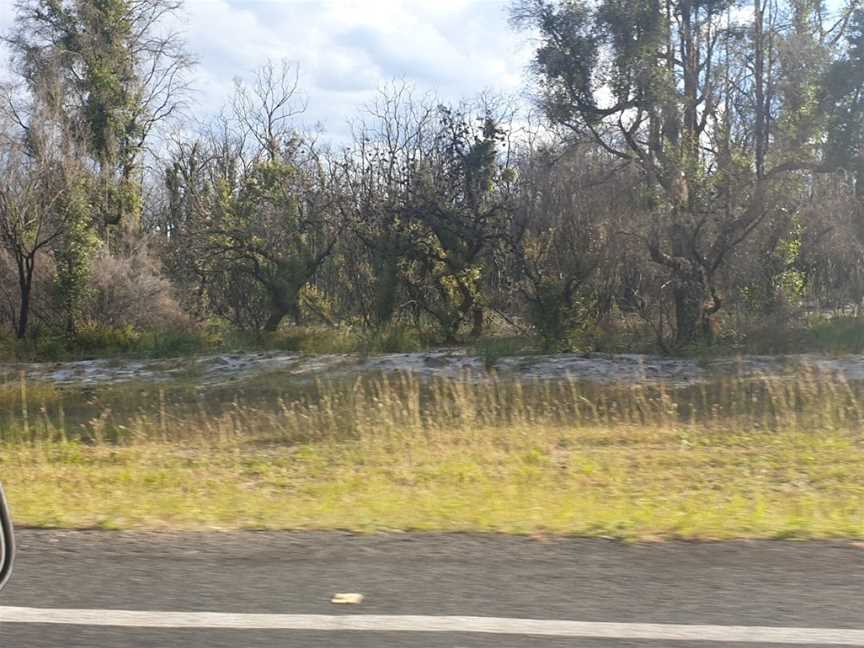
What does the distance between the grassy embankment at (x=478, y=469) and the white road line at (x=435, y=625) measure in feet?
5.88

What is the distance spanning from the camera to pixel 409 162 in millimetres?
31031

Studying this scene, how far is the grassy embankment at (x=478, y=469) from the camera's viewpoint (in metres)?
7.25

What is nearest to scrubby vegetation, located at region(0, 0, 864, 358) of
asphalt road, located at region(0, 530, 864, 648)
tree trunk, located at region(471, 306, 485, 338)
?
tree trunk, located at region(471, 306, 485, 338)

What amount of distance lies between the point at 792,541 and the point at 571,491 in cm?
321

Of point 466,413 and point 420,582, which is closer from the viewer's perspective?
point 420,582

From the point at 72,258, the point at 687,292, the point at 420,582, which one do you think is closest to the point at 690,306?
the point at 687,292

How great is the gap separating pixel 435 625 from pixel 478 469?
5.97 m

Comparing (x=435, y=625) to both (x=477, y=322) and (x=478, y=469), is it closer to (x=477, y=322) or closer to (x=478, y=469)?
(x=478, y=469)

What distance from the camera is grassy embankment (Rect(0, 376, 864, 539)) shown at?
23.8ft

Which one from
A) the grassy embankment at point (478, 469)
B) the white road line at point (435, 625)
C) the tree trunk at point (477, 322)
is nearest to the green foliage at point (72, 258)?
the grassy embankment at point (478, 469)

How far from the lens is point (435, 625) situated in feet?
15.8

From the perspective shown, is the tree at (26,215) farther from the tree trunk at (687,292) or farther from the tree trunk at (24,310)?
the tree trunk at (687,292)

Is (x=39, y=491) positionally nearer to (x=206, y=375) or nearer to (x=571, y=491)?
(x=571, y=491)

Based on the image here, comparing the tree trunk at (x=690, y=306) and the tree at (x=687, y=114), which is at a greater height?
the tree at (x=687, y=114)
